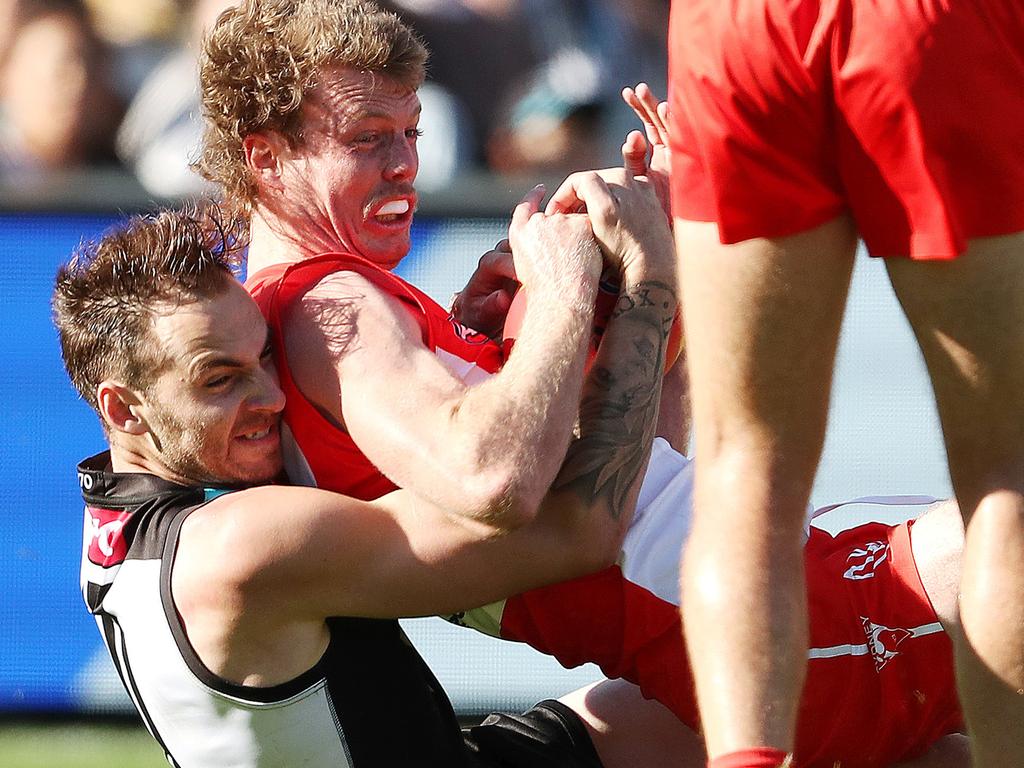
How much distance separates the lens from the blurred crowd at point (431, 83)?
383 cm

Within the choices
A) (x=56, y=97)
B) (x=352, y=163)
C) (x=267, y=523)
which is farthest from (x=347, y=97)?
(x=56, y=97)

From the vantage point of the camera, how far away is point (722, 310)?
1745 mm

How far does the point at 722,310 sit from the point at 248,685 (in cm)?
83

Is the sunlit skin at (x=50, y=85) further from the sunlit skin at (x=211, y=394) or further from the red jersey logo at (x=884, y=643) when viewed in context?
the red jersey logo at (x=884, y=643)

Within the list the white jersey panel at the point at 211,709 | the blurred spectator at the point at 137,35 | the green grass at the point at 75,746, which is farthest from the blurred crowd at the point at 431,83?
the white jersey panel at the point at 211,709

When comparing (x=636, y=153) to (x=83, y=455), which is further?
(x=83, y=455)

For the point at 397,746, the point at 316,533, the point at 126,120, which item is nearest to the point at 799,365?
the point at 316,533

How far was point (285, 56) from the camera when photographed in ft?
7.56

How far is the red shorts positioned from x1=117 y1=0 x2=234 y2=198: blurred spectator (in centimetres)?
238

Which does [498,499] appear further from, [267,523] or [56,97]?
[56,97]

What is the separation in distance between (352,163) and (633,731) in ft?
3.34

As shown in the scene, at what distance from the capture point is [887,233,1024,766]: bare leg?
5.39ft

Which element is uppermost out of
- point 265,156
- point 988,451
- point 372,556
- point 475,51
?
point 475,51

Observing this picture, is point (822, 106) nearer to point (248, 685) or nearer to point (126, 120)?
point (248, 685)
